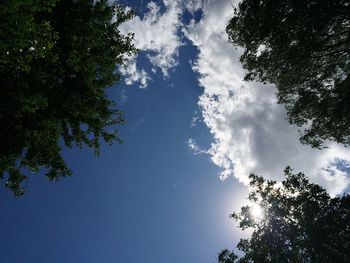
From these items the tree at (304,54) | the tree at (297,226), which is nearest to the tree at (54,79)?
the tree at (304,54)

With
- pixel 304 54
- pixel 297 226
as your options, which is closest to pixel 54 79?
pixel 304 54

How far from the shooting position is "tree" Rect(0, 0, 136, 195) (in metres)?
7.54

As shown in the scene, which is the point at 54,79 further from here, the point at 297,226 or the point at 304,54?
the point at 297,226

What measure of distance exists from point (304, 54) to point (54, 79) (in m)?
11.9

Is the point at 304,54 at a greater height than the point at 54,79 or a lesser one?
greater

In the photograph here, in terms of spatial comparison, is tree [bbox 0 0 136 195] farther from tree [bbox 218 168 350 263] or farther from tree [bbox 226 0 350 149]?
tree [bbox 218 168 350 263]

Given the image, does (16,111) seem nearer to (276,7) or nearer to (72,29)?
(72,29)

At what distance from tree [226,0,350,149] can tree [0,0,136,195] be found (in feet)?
21.9

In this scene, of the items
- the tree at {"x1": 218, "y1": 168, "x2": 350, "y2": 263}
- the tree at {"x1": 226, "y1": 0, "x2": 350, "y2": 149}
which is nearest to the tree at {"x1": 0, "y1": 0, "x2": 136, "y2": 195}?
the tree at {"x1": 226, "y1": 0, "x2": 350, "y2": 149}

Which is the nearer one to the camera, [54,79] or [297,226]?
[54,79]

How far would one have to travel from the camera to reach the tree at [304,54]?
15070 mm

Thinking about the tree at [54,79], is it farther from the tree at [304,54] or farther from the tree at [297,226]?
the tree at [297,226]

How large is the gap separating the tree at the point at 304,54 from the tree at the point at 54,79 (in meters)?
6.68

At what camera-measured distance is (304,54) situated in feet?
51.4
